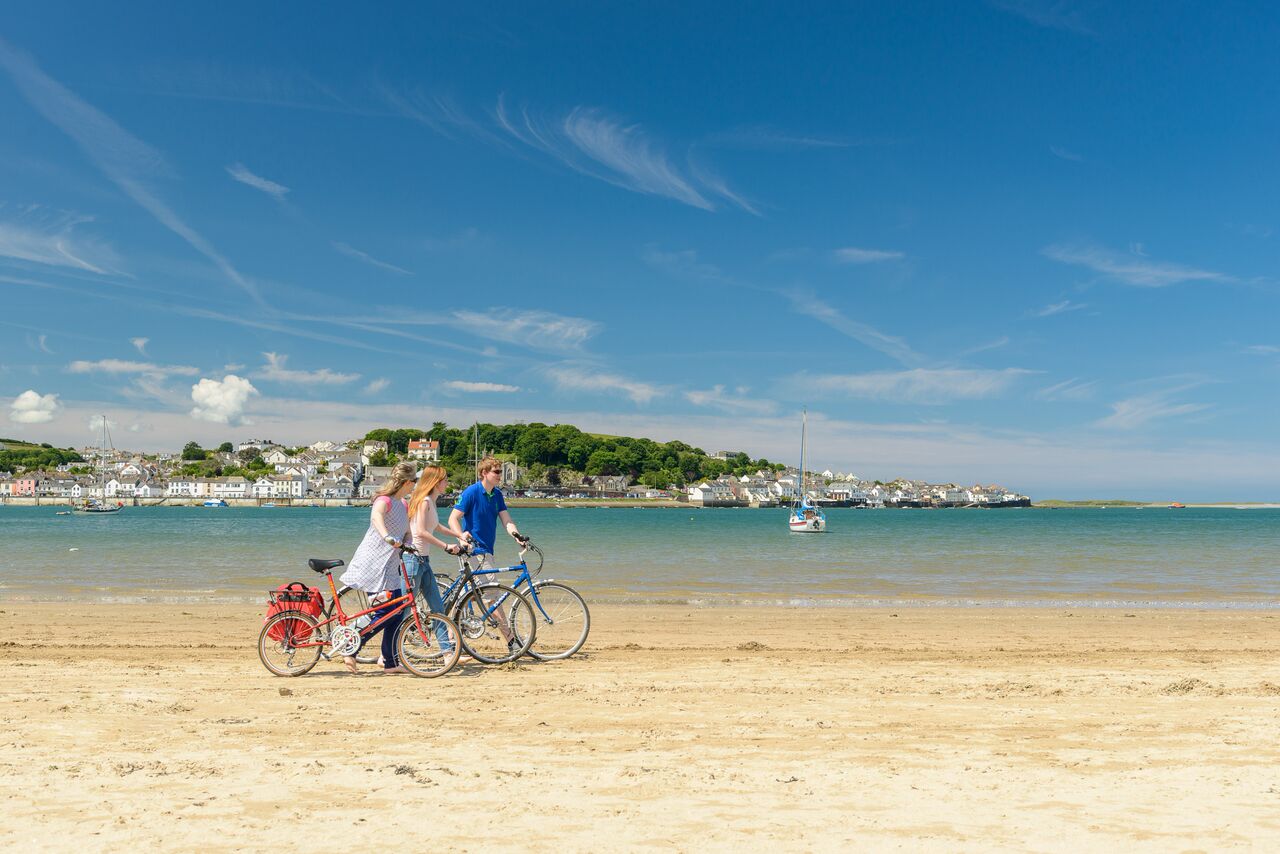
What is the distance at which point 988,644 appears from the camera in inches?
477

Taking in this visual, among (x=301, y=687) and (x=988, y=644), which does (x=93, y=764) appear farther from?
(x=988, y=644)

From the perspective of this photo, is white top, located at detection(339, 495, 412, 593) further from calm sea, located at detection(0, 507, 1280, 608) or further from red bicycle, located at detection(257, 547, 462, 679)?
calm sea, located at detection(0, 507, 1280, 608)

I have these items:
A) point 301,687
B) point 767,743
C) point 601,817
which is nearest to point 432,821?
point 601,817

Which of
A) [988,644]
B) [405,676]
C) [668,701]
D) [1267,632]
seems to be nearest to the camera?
[668,701]

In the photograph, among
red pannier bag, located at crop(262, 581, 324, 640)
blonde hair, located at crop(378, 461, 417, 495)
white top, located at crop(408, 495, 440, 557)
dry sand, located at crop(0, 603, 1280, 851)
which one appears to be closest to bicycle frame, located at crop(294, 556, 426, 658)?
red pannier bag, located at crop(262, 581, 324, 640)

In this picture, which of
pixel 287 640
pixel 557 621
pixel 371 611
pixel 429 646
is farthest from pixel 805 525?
pixel 287 640

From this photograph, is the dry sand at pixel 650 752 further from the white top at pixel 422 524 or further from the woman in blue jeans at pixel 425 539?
the white top at pixel 422 524

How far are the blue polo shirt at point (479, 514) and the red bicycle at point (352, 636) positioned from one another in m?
0.86

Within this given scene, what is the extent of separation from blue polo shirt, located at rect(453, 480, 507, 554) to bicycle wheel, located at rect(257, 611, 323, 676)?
Answer: 1703mm

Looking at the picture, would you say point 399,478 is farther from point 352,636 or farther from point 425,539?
point 352,636

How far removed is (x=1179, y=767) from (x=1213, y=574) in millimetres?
23607

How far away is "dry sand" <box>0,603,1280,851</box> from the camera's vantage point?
15.6ft

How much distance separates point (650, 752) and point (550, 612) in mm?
3726

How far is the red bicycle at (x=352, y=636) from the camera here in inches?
349
